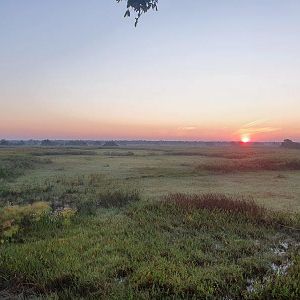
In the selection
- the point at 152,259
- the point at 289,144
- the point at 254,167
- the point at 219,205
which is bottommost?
the point at 289,144

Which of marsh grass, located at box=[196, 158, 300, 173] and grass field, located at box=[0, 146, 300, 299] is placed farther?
marsh grass, located at box=[196, 158, 300, 173]

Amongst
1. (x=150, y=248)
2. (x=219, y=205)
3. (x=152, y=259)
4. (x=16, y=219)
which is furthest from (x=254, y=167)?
(x=152, y=259)

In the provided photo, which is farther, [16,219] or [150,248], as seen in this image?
[16,219]

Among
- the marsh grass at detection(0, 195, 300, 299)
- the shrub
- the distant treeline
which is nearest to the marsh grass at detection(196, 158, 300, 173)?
the marsh grass at detection(0, 195, 300, 299)

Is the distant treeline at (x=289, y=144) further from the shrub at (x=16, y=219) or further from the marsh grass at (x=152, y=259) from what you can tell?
the shrub at (x=16, y=219)

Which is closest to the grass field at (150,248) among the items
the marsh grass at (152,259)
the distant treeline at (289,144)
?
the marsh grass at (152,259)

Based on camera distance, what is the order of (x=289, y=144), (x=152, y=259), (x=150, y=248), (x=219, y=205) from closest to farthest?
(x=152, y=259), (x=150, y=248), (x=219, y=205), (x=289, y=144)

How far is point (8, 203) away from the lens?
20.8 metres

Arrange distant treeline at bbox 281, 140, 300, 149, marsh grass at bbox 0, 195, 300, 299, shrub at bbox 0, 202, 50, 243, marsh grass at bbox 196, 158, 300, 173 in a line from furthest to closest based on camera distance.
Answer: distant treeline at bbox 281, 140, 300, 149
marsh grass at bbox 196, 158, 300, 173
shrub at bbox 0, 202, 50, 243
marsh grass at bbox 0, 195, 300, 299

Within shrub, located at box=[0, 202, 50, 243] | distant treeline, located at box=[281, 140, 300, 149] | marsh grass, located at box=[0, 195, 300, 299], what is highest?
shrub, located at box=[0, 202, 50, 243]

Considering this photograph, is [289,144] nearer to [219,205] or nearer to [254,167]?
[254,167]

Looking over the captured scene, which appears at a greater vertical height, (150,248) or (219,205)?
(219,205)

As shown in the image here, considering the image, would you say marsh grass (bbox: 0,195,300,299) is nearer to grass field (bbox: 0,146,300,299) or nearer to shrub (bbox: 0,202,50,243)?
grass field (bbox: 0,146,300,299)

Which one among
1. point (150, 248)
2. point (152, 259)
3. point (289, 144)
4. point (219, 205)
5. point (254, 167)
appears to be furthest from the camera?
point (289, 144)
